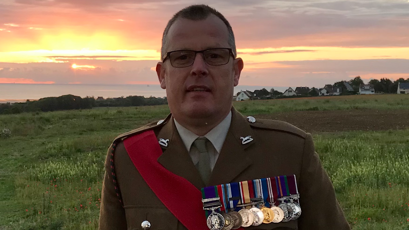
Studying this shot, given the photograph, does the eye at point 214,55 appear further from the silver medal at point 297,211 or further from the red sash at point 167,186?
the silver medal at point 297,211

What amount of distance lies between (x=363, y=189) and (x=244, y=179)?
20.6 feet

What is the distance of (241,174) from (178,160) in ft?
1.13

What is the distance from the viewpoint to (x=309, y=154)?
2.14 meters

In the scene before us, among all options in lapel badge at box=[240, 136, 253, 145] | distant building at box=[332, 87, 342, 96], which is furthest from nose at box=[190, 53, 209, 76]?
distant building at box=[332, 87, 342, 96]

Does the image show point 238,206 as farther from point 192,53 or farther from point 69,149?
point 69,149

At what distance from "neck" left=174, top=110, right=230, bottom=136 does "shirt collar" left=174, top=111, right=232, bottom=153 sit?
0.06 feet

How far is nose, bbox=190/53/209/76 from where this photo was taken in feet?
6.46

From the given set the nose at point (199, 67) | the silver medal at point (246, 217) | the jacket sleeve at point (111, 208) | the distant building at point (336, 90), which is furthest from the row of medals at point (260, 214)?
the distant building at point (336, 90)

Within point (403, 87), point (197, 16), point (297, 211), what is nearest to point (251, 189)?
point (297, 211)

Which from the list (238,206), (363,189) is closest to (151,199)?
(238,206)

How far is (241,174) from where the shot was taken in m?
2.12

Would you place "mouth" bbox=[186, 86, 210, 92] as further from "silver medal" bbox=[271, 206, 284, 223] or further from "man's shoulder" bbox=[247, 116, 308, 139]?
"silver medal" bbox=[271, 206, 284, 223]

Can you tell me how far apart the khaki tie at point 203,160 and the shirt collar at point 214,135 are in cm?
3

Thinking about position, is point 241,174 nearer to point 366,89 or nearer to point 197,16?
point 197,16
